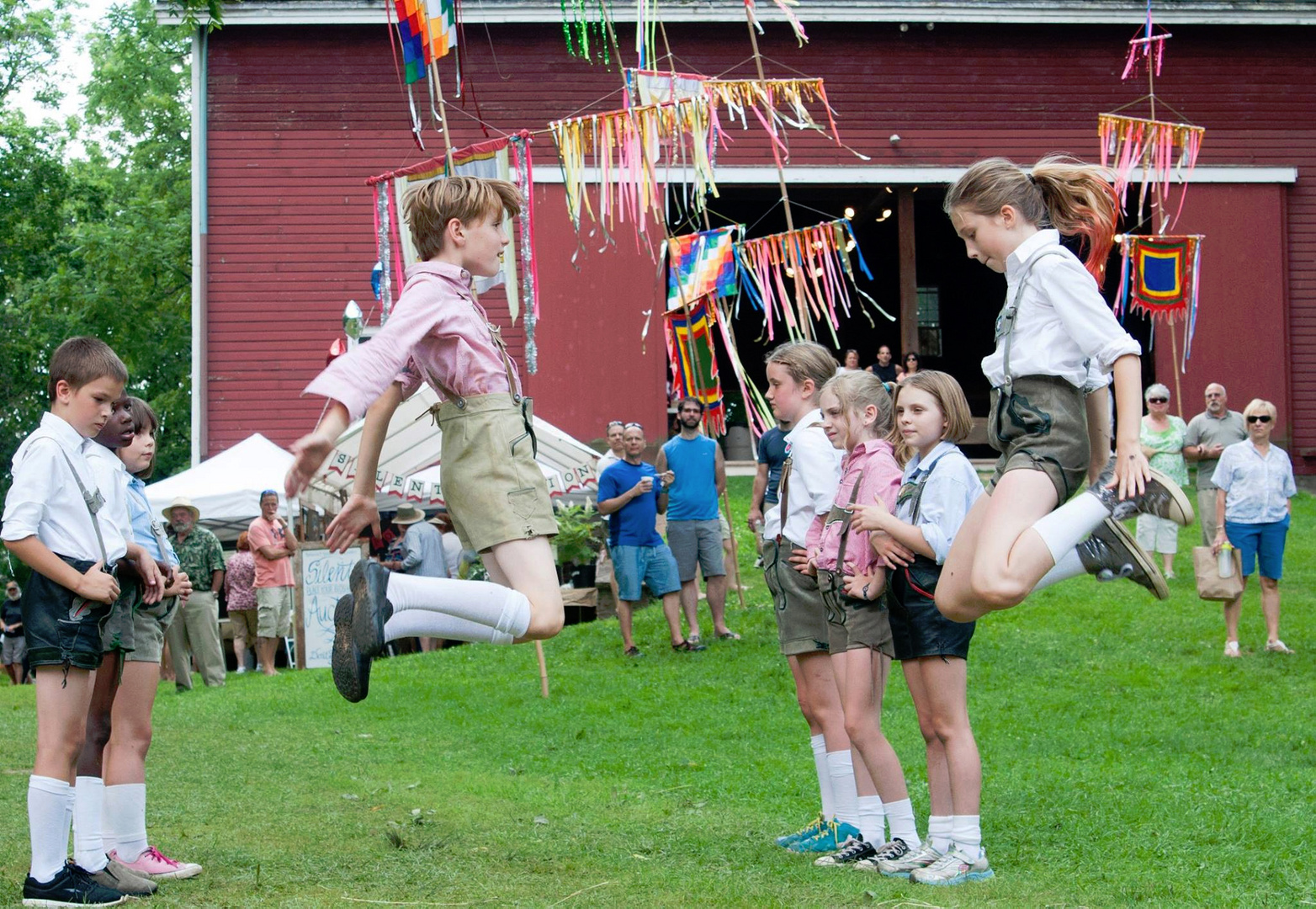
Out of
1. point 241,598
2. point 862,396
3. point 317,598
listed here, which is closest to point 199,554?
point 317,598

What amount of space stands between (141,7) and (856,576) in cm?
3175

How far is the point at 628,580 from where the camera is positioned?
34.1 feet

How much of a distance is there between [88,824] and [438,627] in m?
1.38

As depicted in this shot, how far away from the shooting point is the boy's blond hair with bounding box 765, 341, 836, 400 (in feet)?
16.4

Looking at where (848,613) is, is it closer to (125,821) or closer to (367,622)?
(367,622)

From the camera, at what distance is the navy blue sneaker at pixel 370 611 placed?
362cm

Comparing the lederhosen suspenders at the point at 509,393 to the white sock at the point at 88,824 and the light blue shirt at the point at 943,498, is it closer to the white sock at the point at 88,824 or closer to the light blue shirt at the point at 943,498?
the light blue shirt at the point at 943,498

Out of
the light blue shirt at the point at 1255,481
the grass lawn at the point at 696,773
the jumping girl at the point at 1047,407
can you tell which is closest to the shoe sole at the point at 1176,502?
the jumping girl at the point at 1047,407

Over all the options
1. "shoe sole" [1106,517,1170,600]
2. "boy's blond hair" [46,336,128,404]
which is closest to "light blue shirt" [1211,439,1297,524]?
"shoe sole" [1106,517,1170,600]

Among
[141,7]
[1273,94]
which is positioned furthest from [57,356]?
[141,7]

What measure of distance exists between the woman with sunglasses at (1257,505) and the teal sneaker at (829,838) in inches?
218

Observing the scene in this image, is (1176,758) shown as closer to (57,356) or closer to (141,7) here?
(57,356)

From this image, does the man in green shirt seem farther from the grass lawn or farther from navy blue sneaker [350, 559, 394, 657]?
navy blue sneaker [350, 559, 394, 657]

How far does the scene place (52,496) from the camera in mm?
4086
